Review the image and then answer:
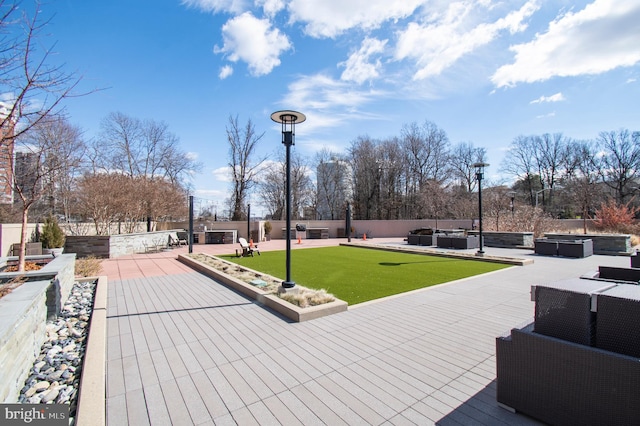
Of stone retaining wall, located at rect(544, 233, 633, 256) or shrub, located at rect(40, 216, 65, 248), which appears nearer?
shrub, located at rect(40, 216, 65, 248)

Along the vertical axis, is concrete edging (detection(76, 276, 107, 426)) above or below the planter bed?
below

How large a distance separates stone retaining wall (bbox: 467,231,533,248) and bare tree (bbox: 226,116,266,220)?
19470mm

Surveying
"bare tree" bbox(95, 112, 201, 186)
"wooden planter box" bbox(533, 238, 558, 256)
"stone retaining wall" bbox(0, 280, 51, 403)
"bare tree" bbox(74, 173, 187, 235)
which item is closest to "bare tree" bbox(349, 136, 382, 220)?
"bare tree" bbox(95, 112, 201, 186)

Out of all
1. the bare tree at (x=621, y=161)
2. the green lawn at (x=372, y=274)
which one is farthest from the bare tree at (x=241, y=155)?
the bare tree at (x=621, y=161)

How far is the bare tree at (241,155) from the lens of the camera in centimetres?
2633

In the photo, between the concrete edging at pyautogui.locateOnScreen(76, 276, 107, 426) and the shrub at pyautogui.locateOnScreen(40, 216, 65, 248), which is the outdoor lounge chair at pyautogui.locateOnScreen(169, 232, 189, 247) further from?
the concrete edging at pyautogui.locateOnScreen(76, 276, 107, 426)

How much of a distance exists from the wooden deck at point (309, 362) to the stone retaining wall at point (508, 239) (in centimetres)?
980

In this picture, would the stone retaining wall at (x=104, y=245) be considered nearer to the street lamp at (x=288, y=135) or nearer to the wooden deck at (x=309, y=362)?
the wooden deck at (x=309, y=362)

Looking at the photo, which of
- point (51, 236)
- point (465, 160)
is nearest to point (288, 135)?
point (51, 236)

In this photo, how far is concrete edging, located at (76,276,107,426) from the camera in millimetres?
2057

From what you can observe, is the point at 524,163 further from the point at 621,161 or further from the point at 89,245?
the point at 89,245

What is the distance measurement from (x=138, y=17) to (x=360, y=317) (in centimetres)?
742

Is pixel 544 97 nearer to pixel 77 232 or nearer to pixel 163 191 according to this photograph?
pixel 163 191

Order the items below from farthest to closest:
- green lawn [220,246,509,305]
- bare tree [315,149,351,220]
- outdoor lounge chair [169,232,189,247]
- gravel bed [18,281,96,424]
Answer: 1. bare tree [315,149,351,220]
2. outdoor lounge chair [169,232,189,247]
3. green lawn [220,246,509,305]
4. gravel bed [18,281,96,424]
